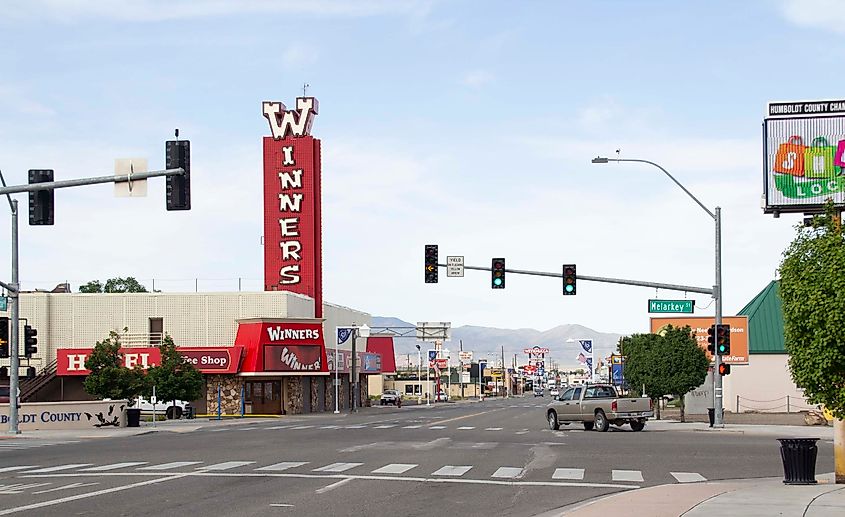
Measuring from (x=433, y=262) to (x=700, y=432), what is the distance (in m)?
12.8

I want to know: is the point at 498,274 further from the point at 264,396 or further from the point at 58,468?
the point at 264,396

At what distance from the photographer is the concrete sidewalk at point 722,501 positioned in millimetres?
15895

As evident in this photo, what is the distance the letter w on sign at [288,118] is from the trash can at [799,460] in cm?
6267

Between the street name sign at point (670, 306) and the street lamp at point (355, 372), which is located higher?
the street name sign at point (670, 306)

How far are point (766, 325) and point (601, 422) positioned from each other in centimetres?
3606

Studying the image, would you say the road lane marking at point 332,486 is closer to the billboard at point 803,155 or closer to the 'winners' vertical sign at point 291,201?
the billboard at point 803,155

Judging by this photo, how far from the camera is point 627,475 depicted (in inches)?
912

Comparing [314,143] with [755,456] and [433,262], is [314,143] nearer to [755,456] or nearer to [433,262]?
[433,262]

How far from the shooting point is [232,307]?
76188mm

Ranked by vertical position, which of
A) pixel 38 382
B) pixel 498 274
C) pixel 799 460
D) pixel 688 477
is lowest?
pixel 38 382

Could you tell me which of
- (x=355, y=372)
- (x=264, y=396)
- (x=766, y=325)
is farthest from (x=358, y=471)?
(x=355, y=372)

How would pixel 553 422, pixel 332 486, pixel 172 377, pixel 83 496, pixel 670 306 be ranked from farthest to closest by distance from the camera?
1. pixel 172 377
2. pixel 553 422
3. pixel 670 306
4. pixel 332 486
5. pixel 83 496

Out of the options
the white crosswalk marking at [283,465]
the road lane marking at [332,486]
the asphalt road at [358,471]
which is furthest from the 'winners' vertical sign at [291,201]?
the road lane marking at [332,486]

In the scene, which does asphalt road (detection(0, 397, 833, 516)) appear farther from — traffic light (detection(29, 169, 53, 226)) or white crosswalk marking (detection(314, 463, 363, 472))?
traffic light (detection(29, 169, 53, 226))
